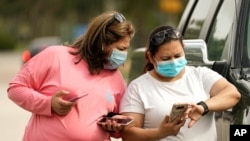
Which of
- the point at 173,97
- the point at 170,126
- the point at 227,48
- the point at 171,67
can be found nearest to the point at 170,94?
the point at 173,97

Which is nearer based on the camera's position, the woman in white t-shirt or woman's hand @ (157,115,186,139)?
woman's hand @ (157,115,186,139)

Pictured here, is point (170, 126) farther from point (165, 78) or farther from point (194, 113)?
point (165, 78)

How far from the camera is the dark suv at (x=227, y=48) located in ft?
17.2

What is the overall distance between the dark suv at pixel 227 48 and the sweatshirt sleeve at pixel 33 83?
981 mm

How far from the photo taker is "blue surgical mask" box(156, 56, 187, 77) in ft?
16.2

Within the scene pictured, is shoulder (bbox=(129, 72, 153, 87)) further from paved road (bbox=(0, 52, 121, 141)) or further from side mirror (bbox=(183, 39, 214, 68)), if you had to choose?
paved road (bbox=(0, 52, 121, 141))

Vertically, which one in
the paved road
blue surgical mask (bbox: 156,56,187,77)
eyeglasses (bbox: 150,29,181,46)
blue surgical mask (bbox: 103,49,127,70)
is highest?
eyeglasses (bbox: 150,29,181,46)

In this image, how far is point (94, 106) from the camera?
514cm

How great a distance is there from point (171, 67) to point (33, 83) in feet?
2.59

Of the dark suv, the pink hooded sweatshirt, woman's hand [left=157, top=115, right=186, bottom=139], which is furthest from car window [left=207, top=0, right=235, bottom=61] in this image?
woman's hand [left=157, top=115, right=186, bottom=139]

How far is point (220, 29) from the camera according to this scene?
6582 millimetres

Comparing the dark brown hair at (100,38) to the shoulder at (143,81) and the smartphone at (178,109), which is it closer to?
the shoulder at (143,81)

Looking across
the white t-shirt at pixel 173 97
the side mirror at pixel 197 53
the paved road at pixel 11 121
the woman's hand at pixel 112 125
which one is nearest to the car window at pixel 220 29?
the side mirror at pixel 197 53

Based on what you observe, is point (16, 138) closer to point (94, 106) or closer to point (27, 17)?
point (94, 106)
